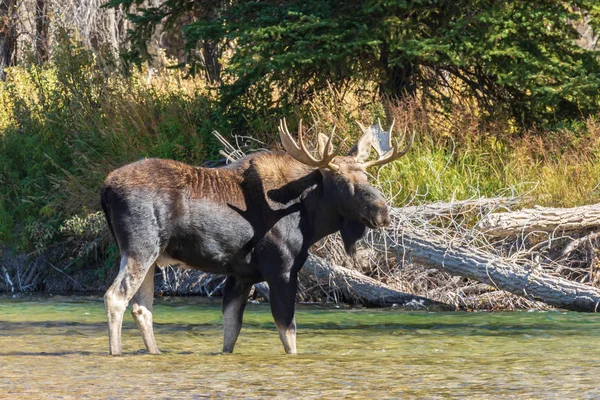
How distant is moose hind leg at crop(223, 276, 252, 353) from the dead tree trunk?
3.35 meters

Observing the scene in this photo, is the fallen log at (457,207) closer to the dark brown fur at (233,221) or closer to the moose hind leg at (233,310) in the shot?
the dark brown fur at (233,221)

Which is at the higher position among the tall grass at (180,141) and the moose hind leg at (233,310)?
the tall grass at (180,141)

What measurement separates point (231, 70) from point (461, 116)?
3299 mm

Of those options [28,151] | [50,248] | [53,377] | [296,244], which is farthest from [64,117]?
[53,377]

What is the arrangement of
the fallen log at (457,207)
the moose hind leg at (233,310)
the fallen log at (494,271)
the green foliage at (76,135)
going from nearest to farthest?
the moose hind leg at (233,310), the fallen log at (494,271), the fallen log at (457,207), the green foliage at (76,135)

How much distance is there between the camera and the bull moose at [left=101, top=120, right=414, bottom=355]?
8797 mm

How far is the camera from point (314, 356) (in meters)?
8.88

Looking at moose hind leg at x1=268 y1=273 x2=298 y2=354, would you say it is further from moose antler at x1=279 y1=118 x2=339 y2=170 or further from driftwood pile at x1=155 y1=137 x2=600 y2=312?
driftwood pile at x1=155 y1=137 x2=600 y2=312

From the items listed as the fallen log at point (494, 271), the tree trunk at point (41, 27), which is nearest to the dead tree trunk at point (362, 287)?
the fallen log at point (494, 271)

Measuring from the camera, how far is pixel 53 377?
763cm

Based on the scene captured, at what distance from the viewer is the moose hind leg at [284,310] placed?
902 cm

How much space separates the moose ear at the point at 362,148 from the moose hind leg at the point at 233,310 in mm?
1538

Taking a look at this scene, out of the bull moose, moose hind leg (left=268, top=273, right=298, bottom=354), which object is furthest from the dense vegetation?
moose hind leg (left=268, top=273, right=298, bottom=354)

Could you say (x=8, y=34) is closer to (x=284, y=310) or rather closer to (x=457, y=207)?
(x=457, y=207)
